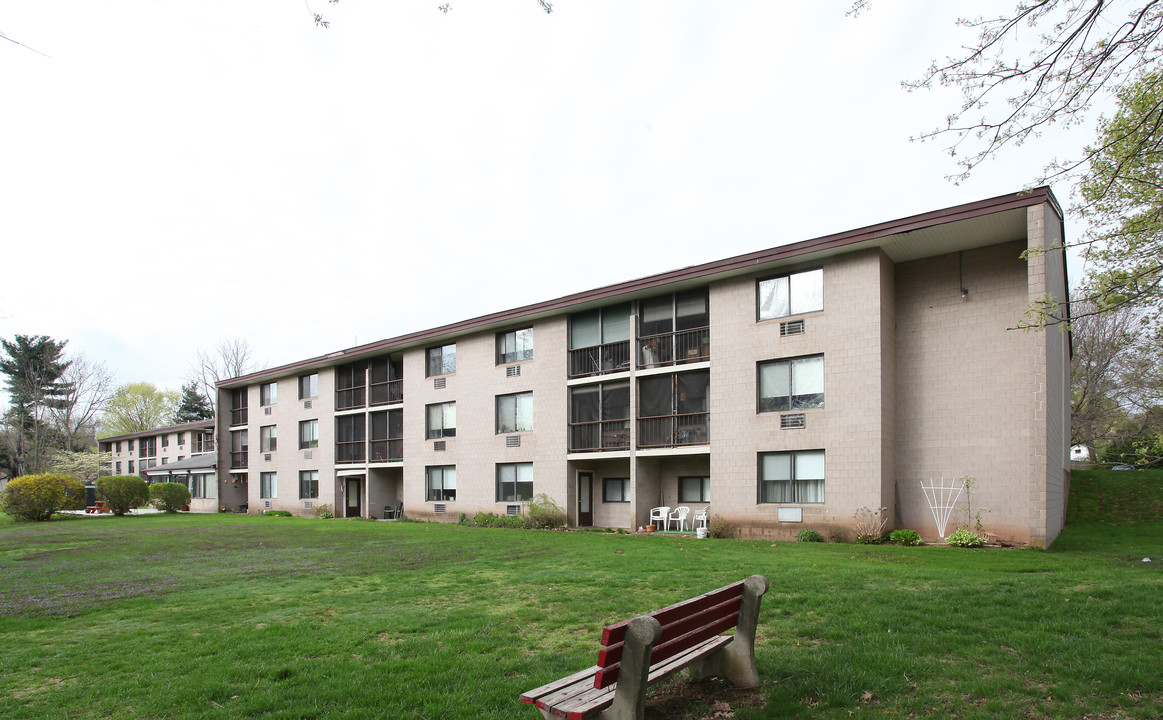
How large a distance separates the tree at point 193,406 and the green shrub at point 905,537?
72.0m

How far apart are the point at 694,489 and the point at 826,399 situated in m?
6.07

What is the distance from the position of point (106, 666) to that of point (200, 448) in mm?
56276

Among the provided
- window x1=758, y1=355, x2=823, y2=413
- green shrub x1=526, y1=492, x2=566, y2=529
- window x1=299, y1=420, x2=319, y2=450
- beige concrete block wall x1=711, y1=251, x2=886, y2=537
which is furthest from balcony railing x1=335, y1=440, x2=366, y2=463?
window x1=758, y1=355, x2=823, y2=413

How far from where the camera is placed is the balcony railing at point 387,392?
32.9 meters

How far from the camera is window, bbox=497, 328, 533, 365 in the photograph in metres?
26.9

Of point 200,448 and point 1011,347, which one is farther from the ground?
point 1011,347

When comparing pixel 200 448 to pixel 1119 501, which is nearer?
pixel 1119 501

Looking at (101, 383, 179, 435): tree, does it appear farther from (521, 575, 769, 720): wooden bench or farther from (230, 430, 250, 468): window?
(521, 575, 769, 720): wooden bench

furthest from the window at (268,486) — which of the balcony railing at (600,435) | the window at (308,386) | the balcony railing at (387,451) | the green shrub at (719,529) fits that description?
the green shrub at (719,529)

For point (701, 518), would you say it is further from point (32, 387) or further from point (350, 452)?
point (32, 387)

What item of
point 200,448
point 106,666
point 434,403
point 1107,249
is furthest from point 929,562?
point 200,448

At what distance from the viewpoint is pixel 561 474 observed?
81.7 ft

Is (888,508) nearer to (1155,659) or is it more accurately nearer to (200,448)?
(1155,659)

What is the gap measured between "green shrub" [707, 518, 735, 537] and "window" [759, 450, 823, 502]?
48.9 inches
